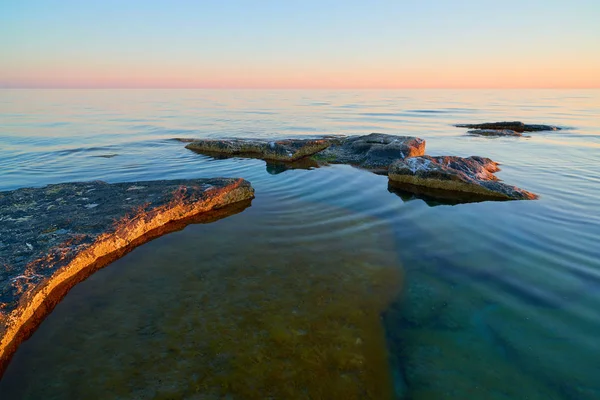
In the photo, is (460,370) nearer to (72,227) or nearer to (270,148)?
(72,227)

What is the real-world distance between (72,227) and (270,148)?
9541 millimetres

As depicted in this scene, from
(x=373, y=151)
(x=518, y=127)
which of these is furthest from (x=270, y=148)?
(x=518, y=127)

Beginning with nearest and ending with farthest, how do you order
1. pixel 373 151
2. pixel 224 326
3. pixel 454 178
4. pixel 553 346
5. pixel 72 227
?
pixel 553 346
pixel 224 326
pixel 72 227
pixel 454 178
pixel 373 151

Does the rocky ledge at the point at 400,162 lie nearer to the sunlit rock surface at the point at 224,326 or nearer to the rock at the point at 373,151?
the rock at the point at 373,151

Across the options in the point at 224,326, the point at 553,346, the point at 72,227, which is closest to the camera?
the point at 553,346

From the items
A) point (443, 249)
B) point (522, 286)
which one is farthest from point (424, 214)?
point (522, 286)

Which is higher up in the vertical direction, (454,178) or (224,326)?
(454,178)

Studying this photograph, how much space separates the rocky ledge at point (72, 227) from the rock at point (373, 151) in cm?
582

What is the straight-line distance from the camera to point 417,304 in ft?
13.5

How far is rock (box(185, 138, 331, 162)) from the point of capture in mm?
13766

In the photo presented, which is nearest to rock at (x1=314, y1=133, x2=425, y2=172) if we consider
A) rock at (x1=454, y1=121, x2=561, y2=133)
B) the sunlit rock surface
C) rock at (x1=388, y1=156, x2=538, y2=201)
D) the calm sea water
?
rock at (x1=388, y1=156, x2=538, y2=201)

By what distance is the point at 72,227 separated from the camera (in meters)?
5.25

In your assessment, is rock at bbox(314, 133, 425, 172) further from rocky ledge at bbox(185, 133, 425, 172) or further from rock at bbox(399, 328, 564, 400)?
rock at bbox(399, 328, 564, 400)

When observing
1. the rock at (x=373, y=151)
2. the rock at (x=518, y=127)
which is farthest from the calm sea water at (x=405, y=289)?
the rock at (x=518, y=127)
